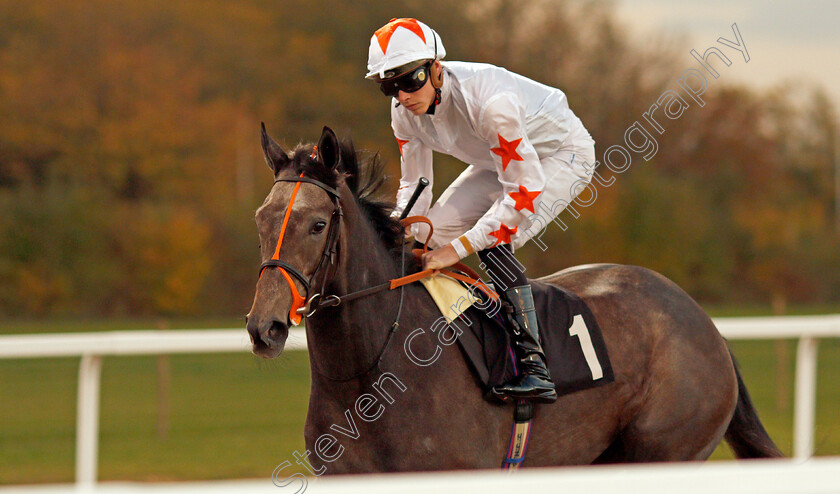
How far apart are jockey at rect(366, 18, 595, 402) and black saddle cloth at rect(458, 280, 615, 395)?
0.06 meters

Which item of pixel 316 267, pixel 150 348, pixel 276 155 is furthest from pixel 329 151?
pixel 150 348

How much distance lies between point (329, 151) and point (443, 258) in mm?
506

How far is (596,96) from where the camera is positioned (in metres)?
21.2

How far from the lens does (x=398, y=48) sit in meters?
2.70

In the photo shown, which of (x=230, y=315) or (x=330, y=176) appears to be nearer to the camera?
(x=330, y=176)

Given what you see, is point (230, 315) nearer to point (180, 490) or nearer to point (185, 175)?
point (185, 175)

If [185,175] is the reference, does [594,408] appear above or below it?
below

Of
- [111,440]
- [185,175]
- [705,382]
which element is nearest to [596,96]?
[185,175]

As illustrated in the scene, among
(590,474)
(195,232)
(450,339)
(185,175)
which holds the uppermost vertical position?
(185,175)

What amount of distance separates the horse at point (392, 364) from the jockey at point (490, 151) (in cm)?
17

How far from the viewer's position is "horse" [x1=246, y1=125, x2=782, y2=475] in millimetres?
2398

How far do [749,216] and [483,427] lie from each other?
21.9m

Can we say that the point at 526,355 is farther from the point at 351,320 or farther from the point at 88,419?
the point at 88,419

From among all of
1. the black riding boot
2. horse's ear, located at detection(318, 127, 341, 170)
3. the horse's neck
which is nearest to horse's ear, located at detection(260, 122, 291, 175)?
horse's ear, located at detection(318, 127, 341, 170)
